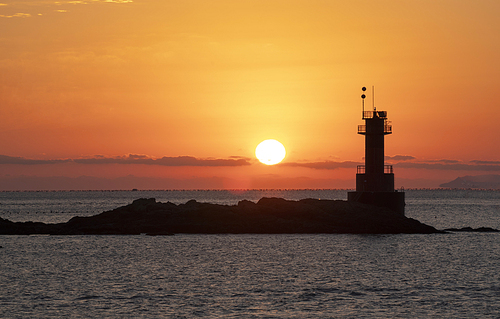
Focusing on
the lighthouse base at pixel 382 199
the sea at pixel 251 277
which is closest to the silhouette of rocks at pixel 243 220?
the lighthouse base at pixel 382 199

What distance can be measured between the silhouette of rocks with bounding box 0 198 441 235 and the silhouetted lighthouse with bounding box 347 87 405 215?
1379 millimetres

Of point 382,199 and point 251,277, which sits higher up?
point 382,199

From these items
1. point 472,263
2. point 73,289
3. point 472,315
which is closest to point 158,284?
point 73,289

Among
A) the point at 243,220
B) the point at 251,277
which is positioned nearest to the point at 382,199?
the point at 243,220

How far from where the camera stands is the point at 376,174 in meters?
65.9

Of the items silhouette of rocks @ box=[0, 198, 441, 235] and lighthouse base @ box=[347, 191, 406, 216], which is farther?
lighthouse base @ box=[347, 191, 406, 216]

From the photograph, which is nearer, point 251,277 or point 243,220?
point 251,277

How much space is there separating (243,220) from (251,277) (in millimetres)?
28583

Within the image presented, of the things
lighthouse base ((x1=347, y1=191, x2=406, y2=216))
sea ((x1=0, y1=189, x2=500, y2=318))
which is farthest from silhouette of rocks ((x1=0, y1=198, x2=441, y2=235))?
sea ((x1=0, y1=189, x2=500, y2=318))

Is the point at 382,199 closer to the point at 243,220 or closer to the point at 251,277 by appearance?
the point at 243,220

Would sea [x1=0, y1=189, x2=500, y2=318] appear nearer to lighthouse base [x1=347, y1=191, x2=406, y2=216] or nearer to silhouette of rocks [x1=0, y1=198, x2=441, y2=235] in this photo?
silhouette of rocks [x1=0, y1=198, x2=441, y2=235]

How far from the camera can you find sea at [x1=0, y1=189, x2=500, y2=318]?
2852 centimetres

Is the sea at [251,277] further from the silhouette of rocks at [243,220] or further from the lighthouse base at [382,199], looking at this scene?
the lighthouse base at [382,199]

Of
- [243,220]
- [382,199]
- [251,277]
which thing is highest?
[382,199]
